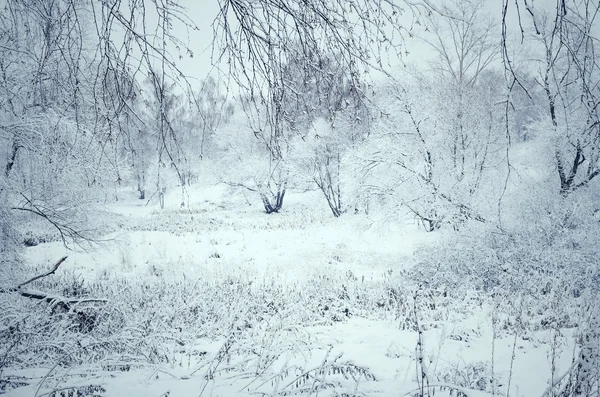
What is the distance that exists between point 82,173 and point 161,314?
10.5 ft

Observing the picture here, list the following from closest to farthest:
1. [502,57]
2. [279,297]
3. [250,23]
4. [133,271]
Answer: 1. [502,57]
2. [250,23]
3. [279,297]
4. [133,271]

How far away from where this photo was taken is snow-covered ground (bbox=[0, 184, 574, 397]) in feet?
8.46

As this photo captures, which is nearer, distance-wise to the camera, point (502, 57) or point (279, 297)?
point (502, 57)

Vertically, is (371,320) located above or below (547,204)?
below

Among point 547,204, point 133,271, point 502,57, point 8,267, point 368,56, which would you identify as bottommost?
point 133,271

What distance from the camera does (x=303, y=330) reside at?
4.80 m

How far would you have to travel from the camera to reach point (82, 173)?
6.33m

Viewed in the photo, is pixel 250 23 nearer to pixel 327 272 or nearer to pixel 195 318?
pixel 195 318

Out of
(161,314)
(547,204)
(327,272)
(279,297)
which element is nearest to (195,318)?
(161,314)

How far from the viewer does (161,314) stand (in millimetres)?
5793

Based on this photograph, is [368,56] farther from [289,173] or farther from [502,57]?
[289,173]

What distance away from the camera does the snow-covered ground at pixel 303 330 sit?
258 cm

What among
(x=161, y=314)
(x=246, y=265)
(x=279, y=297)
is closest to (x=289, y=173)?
(x=246, y=265)

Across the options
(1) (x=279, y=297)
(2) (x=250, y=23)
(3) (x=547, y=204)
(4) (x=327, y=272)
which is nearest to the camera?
(2) (x=250, y=23)
